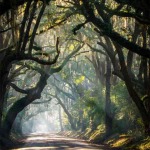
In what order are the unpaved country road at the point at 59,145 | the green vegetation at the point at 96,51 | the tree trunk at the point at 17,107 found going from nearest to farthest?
the green vegetation at the point at 96,51
the unpaved country road at the point at 59,145
the tree trunk at the point at 17,107

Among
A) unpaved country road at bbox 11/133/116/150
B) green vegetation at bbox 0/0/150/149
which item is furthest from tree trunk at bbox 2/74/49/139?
unpaved country road at bbox 11/133/116/150

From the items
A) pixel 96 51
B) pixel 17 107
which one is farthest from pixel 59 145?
pixel 96 51

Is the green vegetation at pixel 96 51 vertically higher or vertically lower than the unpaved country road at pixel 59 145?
higher

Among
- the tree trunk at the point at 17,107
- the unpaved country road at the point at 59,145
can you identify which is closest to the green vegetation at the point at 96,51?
the tree trunk at the point at 17,107

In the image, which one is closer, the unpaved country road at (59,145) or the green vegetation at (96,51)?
the green vegetation at (96,51)

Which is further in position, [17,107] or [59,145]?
[17,107]

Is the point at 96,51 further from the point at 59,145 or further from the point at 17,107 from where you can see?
the point at 59,145

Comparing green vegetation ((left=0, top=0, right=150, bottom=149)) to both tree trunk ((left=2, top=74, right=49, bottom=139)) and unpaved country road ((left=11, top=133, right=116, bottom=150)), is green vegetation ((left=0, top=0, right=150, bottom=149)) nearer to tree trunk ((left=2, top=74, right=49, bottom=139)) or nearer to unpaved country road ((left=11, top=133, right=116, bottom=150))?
tree trunk ((left=2, top=74, right=49, bottom=139))

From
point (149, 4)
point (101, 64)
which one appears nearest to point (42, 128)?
point (101, 64)

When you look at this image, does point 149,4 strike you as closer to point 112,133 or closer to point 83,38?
point 112,133

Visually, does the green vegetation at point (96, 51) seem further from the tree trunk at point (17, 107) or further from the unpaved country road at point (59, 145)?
the unpaved country road at point (59, 145)

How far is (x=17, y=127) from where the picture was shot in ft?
159

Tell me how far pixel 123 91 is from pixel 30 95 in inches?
297

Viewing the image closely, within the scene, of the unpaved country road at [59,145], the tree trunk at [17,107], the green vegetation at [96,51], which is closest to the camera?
the green vegetation at [96,51]
